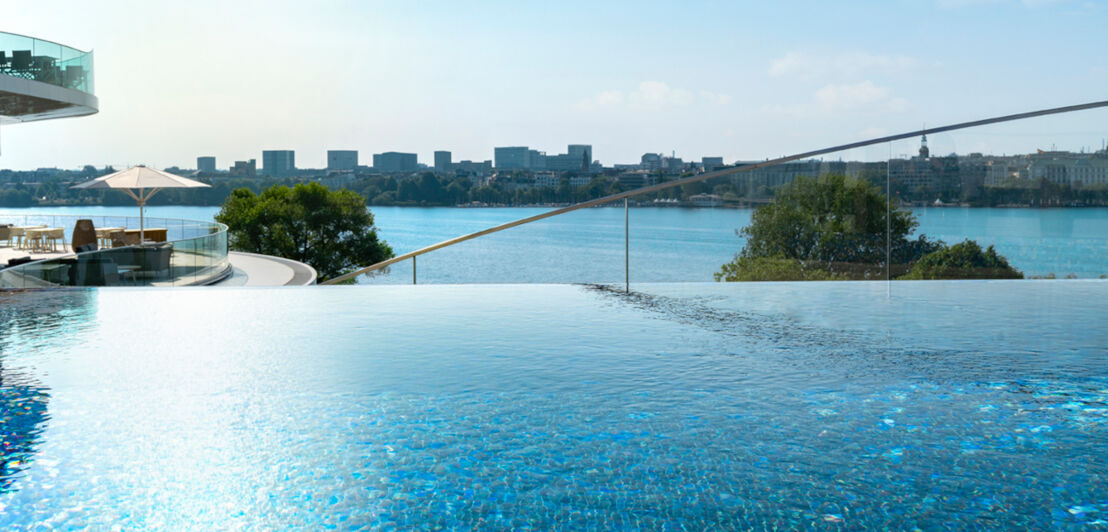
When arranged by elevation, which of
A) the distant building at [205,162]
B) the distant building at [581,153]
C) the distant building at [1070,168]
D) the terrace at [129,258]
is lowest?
the terrace at [129,258]

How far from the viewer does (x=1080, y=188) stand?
323 inches

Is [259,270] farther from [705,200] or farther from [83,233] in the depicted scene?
[705,200]

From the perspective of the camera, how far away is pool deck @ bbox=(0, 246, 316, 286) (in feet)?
54.8

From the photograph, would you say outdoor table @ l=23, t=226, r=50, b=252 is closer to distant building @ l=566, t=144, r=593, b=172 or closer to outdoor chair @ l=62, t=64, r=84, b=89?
outdoor chair @ l=62, t=64, r=84, b=89

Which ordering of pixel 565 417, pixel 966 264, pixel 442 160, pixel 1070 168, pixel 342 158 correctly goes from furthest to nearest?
pixel 442 160
pixel 342 158
pixel 966 264
pixel 1070 168
pixel 565 417

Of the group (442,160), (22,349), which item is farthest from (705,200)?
(442,160)

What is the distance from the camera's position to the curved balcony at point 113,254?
392 inches

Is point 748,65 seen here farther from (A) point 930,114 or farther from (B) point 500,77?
(B) point 500,77

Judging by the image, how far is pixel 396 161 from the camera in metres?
95.9

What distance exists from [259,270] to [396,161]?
3088 inches

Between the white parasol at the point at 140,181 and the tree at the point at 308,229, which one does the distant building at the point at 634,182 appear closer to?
the white parasol at the point at 140,181

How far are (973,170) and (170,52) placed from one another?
103m

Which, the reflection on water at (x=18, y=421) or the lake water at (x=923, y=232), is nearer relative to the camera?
the reflection on water at (x=18, y=421)

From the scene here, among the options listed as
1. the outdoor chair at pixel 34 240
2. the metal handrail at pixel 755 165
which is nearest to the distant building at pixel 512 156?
the outdoor chair at pixel 34 240
